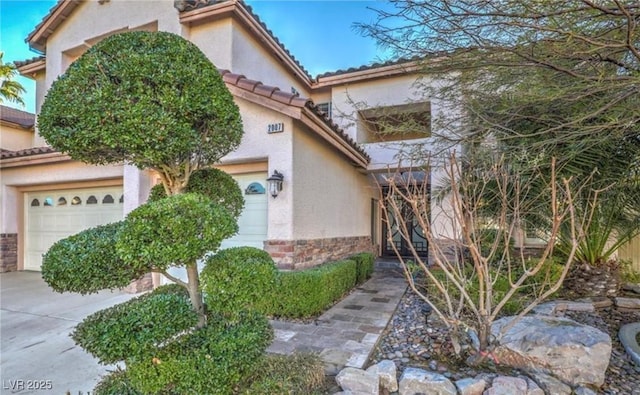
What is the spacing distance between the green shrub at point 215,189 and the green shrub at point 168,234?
1133mm

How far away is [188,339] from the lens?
3314 millimetres

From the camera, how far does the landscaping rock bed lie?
4156 mm

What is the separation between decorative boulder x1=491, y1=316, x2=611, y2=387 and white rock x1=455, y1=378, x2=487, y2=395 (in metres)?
0.74

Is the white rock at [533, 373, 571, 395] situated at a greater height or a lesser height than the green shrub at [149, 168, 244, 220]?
lesser

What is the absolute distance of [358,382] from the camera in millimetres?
3803

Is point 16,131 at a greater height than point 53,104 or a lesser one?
greater

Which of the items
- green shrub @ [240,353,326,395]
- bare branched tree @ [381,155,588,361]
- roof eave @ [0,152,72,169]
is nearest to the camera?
green shrub @ [240,353,326,395]

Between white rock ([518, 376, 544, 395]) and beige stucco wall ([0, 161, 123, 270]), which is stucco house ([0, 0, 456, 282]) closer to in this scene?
beige stucco wall ([0, 161, 123, 270])

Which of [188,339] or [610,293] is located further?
[610,293]

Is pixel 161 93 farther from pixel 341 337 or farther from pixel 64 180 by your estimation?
pixel 64 180

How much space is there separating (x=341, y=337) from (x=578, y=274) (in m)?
5.98

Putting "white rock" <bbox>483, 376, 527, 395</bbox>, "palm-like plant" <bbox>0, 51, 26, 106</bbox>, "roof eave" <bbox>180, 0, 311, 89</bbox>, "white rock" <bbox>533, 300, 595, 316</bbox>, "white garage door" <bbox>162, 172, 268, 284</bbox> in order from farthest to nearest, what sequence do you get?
"palm-like plant" <bbox>0, 51, 26, 106</bbox> < "roof eave" <bbox>180, 0, 311, 89</bbox> < "white garage door" <bbox>162, 172, 268, 284</bbox> < "white rock" <bbox>533, 300, 595, 316</bbox> < "white rock" <bbox>483, 376, 527, 395</bbox>

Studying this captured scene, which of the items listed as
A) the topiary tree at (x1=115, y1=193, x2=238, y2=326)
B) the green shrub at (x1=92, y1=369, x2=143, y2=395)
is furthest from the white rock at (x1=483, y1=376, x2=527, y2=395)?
the green shrub at (x1=92, y1=369, x2=143, y2=395)

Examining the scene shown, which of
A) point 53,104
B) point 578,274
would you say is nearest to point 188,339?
point 53,104
